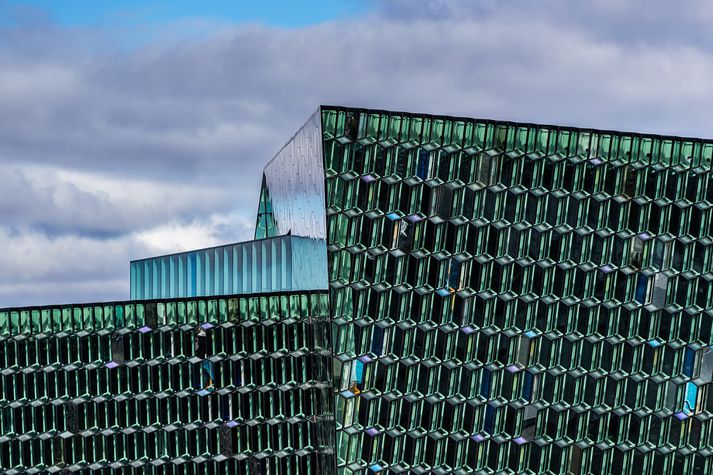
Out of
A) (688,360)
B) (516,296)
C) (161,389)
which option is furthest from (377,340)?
(688,360)

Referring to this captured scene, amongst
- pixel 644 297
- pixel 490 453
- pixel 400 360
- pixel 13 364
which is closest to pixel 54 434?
pixel 13 364

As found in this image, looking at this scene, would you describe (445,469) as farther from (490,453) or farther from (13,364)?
(13,364)

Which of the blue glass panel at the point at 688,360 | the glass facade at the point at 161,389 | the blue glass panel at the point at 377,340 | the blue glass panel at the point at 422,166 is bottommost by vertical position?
the glass facade at the point at 161,389

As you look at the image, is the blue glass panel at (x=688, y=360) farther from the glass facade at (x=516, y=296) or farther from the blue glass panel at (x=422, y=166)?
the blue glass panel at (x=422, y=166)

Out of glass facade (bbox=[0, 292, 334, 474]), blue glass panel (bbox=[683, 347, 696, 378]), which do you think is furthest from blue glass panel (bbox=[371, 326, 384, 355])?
blue glass panel (bbox=[683, 347, 696, 378])

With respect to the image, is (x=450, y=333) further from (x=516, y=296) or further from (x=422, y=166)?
(x=422, y=166)

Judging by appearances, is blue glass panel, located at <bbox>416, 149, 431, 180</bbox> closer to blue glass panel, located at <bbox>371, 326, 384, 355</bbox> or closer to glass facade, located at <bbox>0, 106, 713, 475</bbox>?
glass facade, located at <bbox>0, 106, 713, 475</bbox>

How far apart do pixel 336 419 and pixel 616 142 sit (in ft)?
40.8

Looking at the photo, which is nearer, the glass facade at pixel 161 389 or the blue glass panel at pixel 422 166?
the blue glass panel at pixel 422 166

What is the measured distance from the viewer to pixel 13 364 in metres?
35.1

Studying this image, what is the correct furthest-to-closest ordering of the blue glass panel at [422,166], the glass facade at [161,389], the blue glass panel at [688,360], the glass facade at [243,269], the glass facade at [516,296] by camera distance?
the glass facade at [243,269] → the glass facade at [161,389] → the blue glass panel at [688,360] → the blue glass panel at [422,166] → the glass facade at [516,296]

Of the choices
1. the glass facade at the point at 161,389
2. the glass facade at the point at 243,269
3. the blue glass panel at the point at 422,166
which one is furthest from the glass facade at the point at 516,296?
the glass facade at the point at 161,389

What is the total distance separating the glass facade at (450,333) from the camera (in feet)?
107

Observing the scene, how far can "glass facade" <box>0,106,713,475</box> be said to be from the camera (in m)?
32.7
